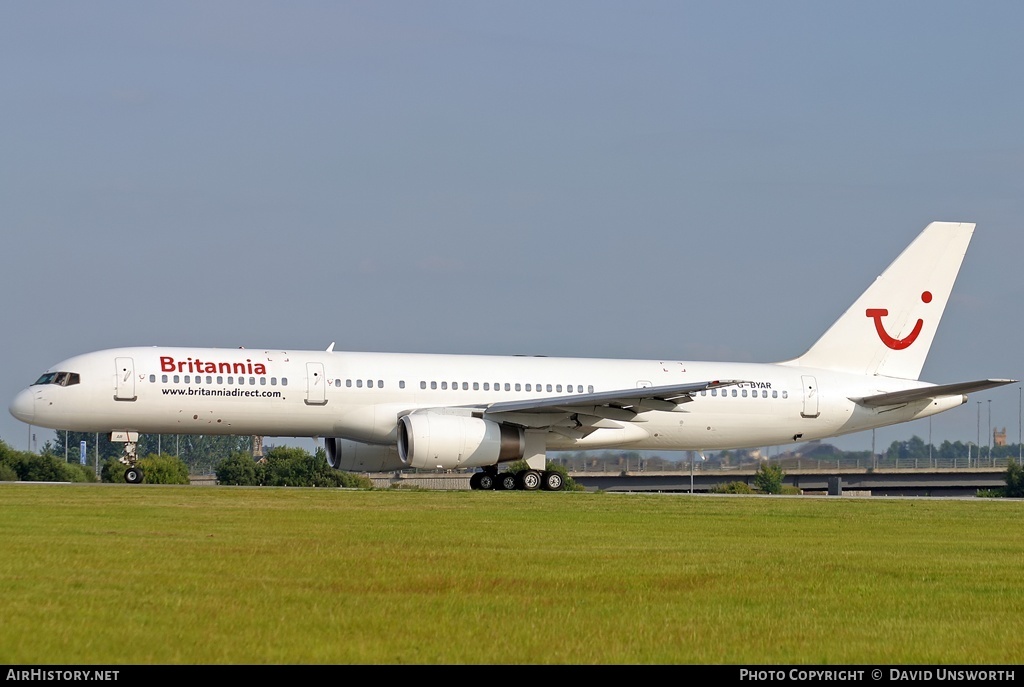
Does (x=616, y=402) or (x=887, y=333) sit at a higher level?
(x=887, y=333)

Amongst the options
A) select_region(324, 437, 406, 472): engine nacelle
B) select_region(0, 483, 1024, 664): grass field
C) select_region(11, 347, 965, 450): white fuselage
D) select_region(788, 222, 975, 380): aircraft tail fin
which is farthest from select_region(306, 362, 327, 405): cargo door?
select_region(788, 222, 975, 380): aircraft tail fin

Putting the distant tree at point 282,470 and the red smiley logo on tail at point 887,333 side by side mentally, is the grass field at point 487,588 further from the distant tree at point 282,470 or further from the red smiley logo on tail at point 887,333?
the distant tree at point 282,470

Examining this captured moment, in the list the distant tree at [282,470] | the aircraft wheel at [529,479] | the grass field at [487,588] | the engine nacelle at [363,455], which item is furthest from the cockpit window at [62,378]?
the distant tree at [282,470]

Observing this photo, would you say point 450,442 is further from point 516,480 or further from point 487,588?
point 487,588

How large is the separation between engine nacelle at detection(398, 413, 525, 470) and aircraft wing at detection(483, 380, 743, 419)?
75 cm

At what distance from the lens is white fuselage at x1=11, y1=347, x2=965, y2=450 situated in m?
35.1

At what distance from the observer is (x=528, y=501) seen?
30.5 metres

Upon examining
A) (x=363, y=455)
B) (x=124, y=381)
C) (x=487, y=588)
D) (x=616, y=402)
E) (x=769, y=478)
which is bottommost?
(x=769, y=478)

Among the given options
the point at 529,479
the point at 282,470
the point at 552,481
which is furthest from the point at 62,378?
the point at 282,470

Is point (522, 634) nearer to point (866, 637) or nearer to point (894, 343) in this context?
point (866, 637)

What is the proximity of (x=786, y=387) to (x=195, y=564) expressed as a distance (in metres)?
28.5

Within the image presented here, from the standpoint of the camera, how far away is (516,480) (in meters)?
37.7

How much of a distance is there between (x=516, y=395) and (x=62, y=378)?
38.4 feet

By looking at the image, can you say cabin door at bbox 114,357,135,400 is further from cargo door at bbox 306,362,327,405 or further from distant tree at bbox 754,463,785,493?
distant tree at bbox 754,463,785,493
